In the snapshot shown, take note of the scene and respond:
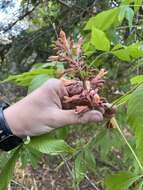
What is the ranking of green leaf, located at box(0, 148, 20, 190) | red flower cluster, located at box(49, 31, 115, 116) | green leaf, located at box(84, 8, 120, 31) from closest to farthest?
red flower cluster, located at box(49, 31, 115, 116)
green leaf, located at box(0, 148, 20, 190)
green leaf, located at box(84, 8, 120, 31)

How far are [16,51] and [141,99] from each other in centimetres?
285

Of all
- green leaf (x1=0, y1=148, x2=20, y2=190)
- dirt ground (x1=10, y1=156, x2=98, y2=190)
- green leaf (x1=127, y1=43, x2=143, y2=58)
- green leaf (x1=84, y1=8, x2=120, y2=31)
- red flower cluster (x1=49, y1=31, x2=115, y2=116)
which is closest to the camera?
red flower cluster (x1=49, y1=31, x2=115, y2=116)

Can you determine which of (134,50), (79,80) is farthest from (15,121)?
(134,50)

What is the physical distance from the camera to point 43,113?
3.12 ft

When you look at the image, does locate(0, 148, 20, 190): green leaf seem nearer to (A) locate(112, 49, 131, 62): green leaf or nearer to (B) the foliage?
(B) the foliage

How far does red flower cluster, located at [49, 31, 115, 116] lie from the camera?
837mm

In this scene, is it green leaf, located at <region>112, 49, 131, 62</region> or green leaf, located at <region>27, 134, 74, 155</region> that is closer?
green leaf, located at <region>27, 134, 74, 155</region>

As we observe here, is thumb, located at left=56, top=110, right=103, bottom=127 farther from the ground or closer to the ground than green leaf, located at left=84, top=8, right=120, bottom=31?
closer to the ground

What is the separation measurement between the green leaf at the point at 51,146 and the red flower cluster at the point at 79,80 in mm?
96

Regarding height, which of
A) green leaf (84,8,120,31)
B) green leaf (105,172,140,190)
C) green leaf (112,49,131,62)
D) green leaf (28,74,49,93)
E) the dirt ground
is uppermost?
green leaf (84,8,120,31)

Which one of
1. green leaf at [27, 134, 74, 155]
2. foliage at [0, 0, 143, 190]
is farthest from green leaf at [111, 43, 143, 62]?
green leaf at [27, 134, 74, 155]

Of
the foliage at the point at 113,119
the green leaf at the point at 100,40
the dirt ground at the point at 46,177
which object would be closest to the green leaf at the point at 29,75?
the foliage at the point at 113,119

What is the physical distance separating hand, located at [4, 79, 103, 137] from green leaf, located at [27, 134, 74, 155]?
17mm

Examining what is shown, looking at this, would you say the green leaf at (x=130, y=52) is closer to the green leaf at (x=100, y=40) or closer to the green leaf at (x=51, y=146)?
the green leaf at (x=100, y=40)
